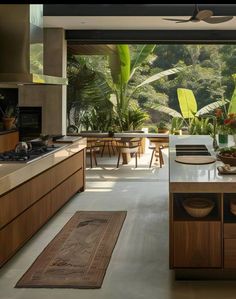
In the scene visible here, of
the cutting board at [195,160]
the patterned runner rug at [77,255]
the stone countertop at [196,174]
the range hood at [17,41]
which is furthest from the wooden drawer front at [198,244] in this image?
the range hood at [17,41]

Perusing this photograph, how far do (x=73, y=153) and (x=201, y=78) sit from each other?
8.58m

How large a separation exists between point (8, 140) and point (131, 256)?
505 centimetres

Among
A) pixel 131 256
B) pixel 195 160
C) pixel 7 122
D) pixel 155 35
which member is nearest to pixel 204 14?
pixel 195 160

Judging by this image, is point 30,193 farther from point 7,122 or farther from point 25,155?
point 7,122

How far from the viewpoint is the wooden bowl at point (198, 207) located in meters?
3.23

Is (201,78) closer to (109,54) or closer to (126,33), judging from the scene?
(109,54)

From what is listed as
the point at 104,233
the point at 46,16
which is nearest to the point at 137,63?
the point at 46,16

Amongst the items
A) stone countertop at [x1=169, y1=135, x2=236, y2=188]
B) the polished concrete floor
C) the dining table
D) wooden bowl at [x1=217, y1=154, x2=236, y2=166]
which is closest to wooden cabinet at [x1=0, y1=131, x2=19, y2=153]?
the dining table

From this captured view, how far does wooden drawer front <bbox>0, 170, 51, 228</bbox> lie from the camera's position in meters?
3.50

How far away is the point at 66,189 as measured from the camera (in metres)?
5.64

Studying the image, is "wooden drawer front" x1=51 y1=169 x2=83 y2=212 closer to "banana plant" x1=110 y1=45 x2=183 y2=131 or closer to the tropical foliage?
the tropical foliage

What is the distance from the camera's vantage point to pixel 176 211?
11.1 feet

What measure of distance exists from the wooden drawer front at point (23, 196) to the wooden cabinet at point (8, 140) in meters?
3.58

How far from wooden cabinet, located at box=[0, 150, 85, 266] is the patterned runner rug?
0.23 m
